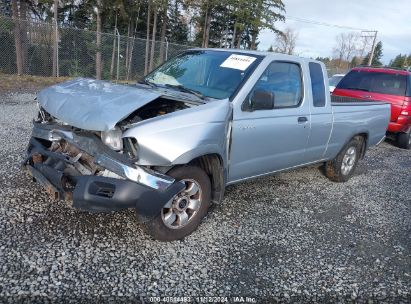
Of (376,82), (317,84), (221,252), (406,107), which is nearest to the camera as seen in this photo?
(221,252)

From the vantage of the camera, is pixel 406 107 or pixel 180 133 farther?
pixel 406 107

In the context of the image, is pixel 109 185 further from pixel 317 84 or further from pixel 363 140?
pixel 363 140

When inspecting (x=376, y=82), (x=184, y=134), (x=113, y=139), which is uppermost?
(x=376, y=82)

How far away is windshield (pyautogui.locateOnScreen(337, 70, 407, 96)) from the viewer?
27.9ft

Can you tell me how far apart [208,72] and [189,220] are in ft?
5.71

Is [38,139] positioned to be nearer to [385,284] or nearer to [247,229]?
[247,229]

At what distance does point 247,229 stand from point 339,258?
965 mm

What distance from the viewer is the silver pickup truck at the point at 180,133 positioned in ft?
10.1

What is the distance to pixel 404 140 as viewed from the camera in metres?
9.00

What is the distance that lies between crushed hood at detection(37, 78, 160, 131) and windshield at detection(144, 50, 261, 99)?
2.42ft

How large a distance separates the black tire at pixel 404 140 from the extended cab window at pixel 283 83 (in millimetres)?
5632

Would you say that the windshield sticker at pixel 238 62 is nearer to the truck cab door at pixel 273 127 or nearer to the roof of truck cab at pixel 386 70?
the truck cab door at pixel 273 127

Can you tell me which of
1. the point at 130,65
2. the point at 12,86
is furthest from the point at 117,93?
the point at 130,65

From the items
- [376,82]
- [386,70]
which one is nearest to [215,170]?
[376,82]
